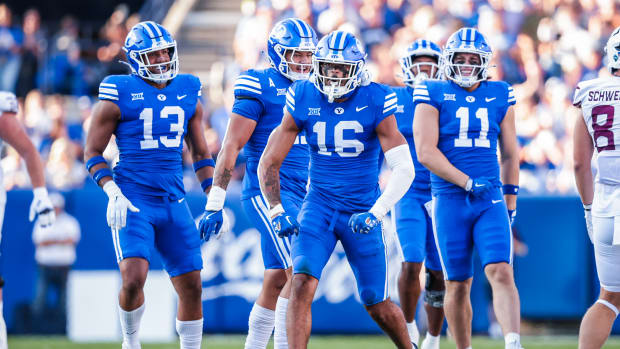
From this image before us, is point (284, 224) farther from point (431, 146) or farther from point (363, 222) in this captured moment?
point (431, 146)

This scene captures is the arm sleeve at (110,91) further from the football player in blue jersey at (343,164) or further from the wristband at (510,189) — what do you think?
the wristband at (510,189)

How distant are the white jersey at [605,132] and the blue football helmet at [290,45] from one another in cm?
171

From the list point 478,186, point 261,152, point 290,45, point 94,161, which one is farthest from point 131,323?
point 478,186

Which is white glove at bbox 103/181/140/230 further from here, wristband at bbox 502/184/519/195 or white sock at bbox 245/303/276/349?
wristband at bbox 502/184/519/195

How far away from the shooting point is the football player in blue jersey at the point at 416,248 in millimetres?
7148

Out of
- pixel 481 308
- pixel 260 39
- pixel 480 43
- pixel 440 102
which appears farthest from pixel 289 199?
pixel 260 39

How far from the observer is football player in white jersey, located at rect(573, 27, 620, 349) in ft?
18.6

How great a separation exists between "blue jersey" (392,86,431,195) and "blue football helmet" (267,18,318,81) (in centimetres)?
102

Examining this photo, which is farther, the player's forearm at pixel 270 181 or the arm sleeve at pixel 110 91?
the arm sleeve at pixel 110 91

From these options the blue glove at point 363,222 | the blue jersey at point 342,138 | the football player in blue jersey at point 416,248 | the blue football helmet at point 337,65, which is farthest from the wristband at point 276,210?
the football player in blue jersey at point 416,248

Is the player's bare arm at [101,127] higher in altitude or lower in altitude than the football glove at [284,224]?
higher

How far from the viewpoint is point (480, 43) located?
6.42m

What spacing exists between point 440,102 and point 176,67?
5.43 feet

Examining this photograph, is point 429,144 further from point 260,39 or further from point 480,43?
point 260,39
